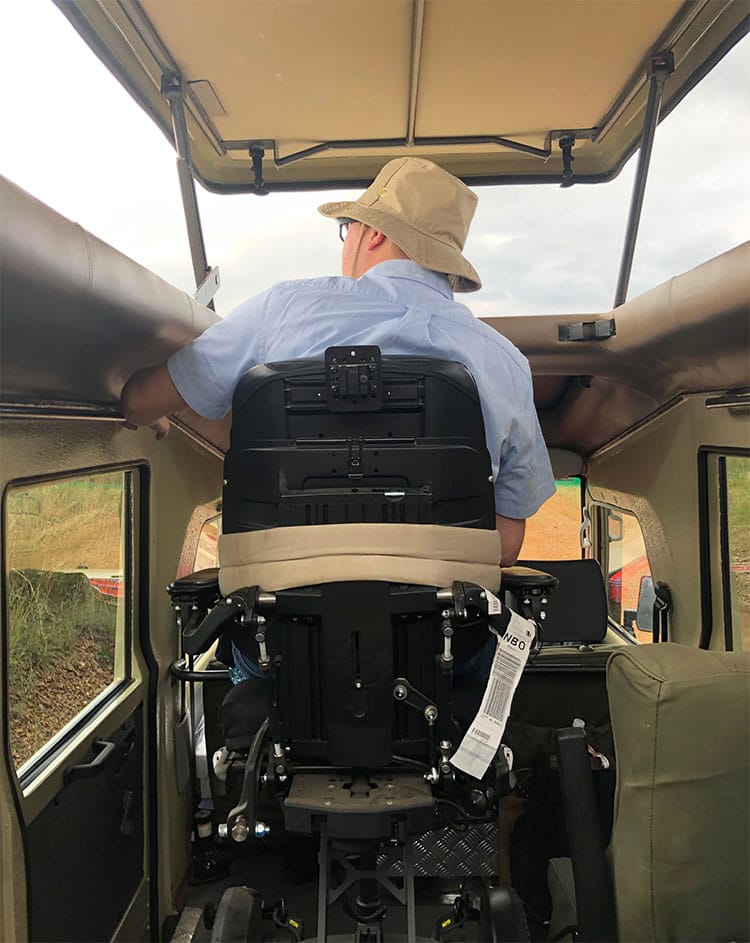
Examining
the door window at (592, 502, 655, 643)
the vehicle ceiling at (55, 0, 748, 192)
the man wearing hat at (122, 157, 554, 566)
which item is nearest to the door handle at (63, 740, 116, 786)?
the man wearing hat at (122, 157, 554, 566)

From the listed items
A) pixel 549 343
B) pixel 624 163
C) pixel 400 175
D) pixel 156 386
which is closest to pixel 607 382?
pixel 549 343

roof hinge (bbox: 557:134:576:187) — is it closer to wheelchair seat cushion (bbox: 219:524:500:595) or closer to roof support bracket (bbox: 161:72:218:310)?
roof support bracket (bbox: 161:72:218:310)

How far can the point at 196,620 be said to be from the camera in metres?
1.48

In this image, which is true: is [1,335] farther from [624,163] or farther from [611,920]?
[624,163]

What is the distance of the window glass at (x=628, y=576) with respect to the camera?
2.92m

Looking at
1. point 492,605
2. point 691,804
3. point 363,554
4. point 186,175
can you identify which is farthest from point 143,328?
point 691,804

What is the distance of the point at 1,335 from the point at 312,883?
208 cm

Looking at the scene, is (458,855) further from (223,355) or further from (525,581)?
(223,355)

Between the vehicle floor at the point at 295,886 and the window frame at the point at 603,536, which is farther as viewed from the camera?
the window frame at the point at 603,536

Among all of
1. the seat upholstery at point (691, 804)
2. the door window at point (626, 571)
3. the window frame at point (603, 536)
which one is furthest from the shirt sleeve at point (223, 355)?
the window frame at point (603, 536)

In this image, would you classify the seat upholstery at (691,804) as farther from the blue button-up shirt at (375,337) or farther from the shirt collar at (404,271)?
the shirt collar at (404,271)

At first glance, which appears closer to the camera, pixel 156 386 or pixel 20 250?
pixel 20 250

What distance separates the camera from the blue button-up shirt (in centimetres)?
153

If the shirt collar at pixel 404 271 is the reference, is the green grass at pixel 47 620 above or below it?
below
